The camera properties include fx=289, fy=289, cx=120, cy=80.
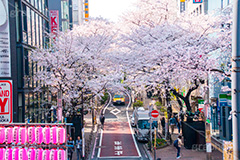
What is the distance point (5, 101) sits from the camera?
15477 mm

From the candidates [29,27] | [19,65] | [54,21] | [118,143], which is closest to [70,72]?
[19,65]

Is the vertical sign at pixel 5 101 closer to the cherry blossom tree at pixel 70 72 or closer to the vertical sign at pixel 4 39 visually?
the vertical sign at pixel 4 39

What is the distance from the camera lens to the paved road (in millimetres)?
20502

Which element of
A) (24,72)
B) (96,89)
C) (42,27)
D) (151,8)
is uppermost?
(151,8)

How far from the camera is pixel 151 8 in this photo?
28281mm

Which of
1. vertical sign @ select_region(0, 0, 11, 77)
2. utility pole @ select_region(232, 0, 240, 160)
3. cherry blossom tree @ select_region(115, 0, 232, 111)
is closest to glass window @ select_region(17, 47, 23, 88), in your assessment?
vertical sign @ select_region(0, 0, 11, 77)

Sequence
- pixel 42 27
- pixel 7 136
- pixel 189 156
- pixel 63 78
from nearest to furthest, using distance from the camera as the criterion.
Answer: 1. pixel 7 136
2. pixel 189 156
3. pixel 63 78
4. pixel 42 27

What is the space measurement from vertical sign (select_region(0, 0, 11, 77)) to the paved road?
8524 millimetres

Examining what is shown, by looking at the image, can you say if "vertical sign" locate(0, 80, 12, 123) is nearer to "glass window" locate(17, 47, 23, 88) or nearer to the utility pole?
"glass window" locate(17, 47, 23, 88)

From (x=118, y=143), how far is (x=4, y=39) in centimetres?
1284

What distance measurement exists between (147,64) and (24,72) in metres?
9.22

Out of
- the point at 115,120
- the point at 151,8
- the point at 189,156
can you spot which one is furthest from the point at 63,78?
the point at 115,120

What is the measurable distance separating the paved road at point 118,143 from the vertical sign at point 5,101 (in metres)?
7.37

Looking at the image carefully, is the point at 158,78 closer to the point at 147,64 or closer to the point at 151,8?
the point at 147,64
